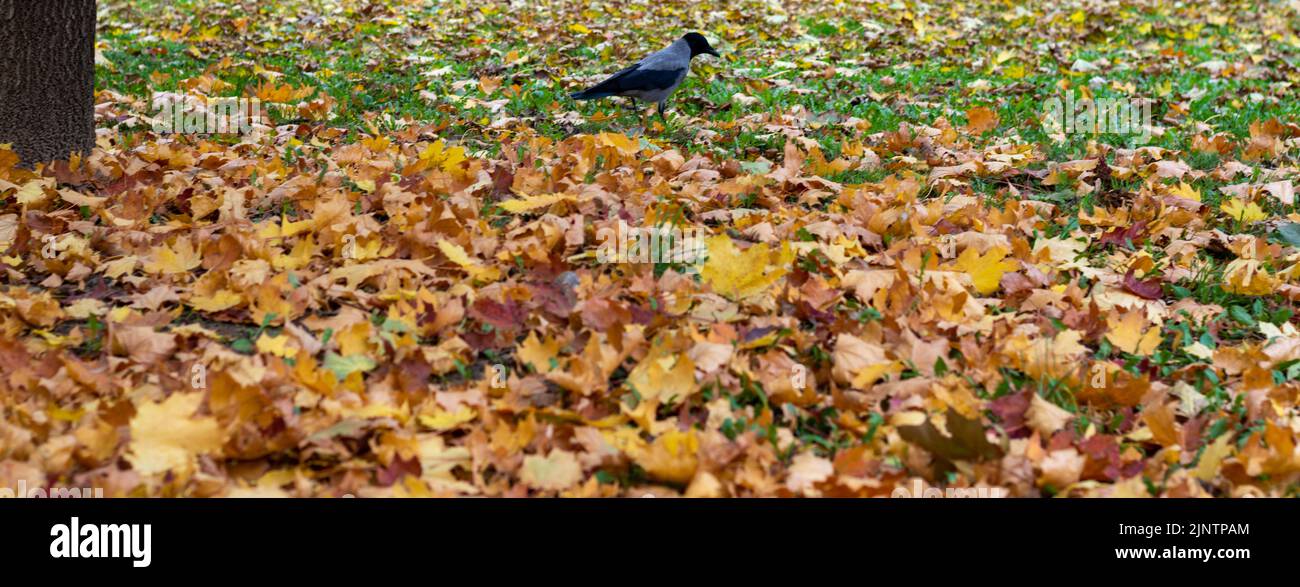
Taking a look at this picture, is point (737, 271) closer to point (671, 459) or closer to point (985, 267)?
point (985, 267)

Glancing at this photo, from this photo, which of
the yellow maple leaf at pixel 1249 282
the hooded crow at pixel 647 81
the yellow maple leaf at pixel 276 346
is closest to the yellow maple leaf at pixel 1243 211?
the yellow maple leaf at pixel 1249 282

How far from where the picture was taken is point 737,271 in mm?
3174

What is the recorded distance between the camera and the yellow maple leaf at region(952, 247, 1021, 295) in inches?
134

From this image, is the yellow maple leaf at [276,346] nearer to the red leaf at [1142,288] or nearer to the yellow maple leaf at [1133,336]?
the yellow maple leaf at [1133,336]

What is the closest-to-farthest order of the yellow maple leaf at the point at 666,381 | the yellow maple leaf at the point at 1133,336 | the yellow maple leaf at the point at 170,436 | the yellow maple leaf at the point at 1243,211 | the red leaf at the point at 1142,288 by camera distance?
the yellow maple leaf at the point at 170,436
the yellow maple leaf at the point at 666,381
the yellow maple leaf at the point at 1133,336
the red leaf at the point at 1142,288
the yellow maple leaf at the point at 1243,211

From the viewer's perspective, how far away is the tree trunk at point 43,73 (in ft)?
14.3

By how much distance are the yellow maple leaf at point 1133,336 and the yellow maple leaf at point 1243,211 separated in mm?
1360

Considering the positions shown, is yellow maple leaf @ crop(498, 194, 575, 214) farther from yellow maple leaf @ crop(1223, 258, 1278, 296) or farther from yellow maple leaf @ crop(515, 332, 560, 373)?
yellow maple leaf @ crop(1223, 258, 1278, 296)

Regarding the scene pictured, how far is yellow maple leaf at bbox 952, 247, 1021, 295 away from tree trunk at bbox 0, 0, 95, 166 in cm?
364

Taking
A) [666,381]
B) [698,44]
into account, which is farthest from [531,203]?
[698,44]

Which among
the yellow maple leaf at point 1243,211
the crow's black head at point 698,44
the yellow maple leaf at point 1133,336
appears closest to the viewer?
the yellow maple leaf at point 1133,336

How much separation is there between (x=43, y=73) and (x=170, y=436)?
2.88m

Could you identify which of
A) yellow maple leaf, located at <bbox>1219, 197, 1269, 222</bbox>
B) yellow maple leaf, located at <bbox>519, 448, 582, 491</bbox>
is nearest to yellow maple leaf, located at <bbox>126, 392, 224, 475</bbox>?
yellow maple leaf, located at <bbox>519, 448, 582, 491</bbox>

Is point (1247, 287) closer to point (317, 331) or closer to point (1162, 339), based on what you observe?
point (1162, 339)
